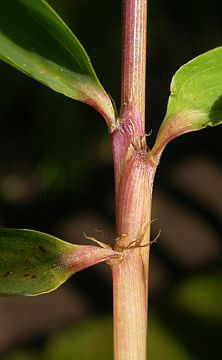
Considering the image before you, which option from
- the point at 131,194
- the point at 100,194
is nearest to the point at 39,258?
the point at 131,194

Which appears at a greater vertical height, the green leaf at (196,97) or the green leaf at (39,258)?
the green leaf at (196,97)

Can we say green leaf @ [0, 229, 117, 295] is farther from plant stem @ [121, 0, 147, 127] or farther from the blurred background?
the blurred background

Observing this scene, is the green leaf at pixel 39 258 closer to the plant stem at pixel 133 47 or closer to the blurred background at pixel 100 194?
the plant stem at pixel 133 47

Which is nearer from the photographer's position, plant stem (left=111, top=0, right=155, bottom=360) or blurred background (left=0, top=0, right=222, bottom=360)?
plant stem (left=111, top=0, right=155, bottom=360)

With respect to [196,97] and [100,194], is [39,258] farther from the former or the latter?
[100,194]

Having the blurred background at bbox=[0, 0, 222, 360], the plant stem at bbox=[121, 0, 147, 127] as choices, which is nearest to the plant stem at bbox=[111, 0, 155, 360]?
the plant stem at bbox=[121, 0, 147, 127]

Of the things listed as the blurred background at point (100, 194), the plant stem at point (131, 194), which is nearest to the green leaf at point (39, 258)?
the plant stem at point (131, 194)
